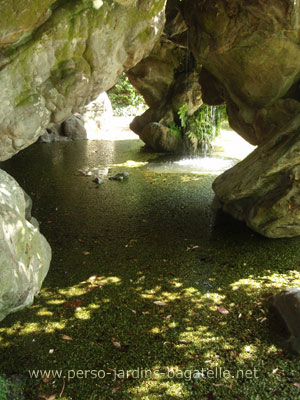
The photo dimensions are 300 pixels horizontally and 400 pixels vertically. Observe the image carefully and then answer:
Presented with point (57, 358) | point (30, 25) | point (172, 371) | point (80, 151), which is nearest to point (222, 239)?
point (172, 371)

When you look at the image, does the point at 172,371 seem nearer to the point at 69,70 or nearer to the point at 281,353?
the point at 281,353

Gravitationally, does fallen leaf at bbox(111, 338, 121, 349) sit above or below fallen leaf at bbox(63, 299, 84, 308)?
below

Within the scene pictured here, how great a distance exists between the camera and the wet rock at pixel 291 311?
3453 mm

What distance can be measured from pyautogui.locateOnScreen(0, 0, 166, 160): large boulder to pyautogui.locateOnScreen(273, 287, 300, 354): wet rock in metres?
3.54

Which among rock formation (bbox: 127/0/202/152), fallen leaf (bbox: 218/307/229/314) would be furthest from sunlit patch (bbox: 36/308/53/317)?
rock formation (bbox: 127/0/202/152)

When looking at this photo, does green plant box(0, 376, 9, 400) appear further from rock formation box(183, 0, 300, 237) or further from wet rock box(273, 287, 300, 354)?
rock formation box(183, 0, 300, 237)

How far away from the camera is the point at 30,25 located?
3.99 m

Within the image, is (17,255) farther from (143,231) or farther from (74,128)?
(74,128)

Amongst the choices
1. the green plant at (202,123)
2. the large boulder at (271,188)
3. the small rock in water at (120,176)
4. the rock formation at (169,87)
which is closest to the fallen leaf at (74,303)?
the large boulder at (271,188)

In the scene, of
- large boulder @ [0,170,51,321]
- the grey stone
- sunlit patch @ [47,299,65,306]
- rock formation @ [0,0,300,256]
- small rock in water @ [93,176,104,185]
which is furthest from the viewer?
the grey stone

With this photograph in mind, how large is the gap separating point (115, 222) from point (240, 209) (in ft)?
7.23

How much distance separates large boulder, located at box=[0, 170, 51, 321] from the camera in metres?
Answer: 3.41

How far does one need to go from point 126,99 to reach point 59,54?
19.3 meters

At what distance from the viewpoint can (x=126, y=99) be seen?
23.4 meters
